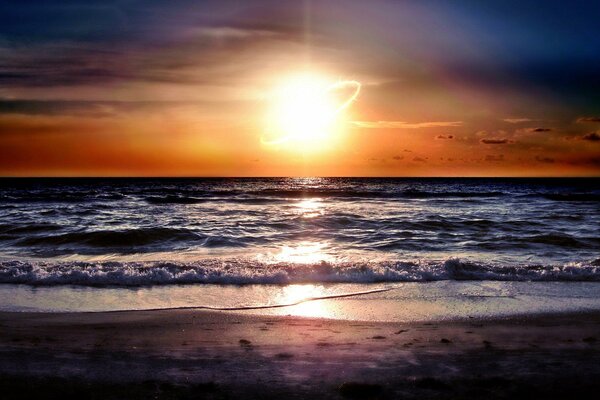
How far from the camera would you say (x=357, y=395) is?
436 centimetres

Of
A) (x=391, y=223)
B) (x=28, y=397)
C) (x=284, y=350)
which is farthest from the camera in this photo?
(x=391, y=223)

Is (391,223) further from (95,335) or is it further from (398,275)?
(95,335)

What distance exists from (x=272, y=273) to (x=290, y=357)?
199 inches

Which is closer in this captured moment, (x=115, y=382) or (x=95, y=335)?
(x=115, y=382)

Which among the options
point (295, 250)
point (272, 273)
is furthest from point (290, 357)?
point (295, 250)

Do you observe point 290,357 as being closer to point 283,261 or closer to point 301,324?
point 301,324

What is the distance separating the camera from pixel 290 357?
5.40 metres

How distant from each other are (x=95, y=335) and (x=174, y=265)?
482cm

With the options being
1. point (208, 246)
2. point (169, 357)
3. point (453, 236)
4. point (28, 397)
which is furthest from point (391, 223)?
point (28, 397)

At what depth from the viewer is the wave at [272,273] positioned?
1010 cm

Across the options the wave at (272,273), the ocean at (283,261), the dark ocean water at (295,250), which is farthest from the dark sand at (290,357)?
the dark ocean water at (295,250)

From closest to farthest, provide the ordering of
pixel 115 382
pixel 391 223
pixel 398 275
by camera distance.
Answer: pixel 115 382, pixel 398 275, pixel 391 223

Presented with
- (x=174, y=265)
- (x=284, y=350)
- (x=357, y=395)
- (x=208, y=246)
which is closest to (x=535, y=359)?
(x=357, y=395)

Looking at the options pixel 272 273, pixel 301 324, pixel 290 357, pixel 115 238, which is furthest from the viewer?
pixel 115 238
